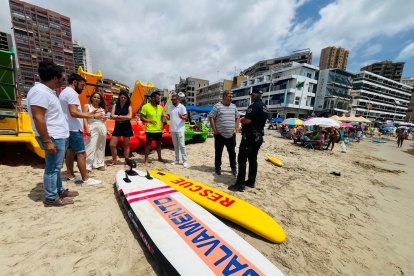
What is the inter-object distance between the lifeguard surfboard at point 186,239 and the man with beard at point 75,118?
3.56 ft

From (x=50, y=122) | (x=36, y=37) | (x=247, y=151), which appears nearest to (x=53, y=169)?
(x=50, y=122)

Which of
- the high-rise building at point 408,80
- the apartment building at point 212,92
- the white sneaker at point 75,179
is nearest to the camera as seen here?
the white sneaker at point 75,179

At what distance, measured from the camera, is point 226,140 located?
4379mm

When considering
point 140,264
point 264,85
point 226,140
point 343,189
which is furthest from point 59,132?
point 264,85

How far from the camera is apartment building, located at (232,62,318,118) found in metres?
40.1

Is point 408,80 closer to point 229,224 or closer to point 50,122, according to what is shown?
point 229,224

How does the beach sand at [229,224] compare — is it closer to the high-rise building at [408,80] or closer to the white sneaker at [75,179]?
the white sneaker at [75,179]

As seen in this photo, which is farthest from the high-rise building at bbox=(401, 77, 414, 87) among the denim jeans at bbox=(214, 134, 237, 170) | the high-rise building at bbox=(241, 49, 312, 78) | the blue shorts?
the blue shorts

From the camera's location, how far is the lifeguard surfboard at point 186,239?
1636 mm

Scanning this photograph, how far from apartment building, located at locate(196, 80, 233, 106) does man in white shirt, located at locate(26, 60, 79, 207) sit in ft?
198

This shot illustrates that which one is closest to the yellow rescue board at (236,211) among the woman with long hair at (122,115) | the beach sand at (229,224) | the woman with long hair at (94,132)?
the beach sand at (229,224)

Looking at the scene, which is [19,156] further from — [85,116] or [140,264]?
[140,264]

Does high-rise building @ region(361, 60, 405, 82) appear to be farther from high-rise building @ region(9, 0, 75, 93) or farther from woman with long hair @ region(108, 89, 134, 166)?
high-rise building @ region(9, 0, 75, 93)

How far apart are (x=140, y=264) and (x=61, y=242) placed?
962 millimetres
